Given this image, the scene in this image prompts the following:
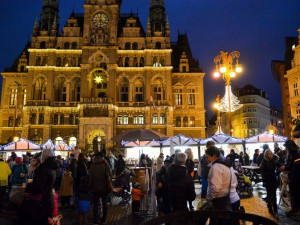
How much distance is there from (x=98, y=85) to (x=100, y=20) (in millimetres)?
9912

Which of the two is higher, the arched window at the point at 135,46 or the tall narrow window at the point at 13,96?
the arched window at the point at 135,46

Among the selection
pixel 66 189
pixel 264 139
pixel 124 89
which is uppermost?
pixel 124 89

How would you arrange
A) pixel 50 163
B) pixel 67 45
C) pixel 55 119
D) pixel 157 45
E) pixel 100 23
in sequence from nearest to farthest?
1. pixel 50 163
2. pixel 55 119
3. pixel 100 23
4. pixel 67 45
5. pixel 157 45

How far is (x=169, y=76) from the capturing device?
38.9 meters

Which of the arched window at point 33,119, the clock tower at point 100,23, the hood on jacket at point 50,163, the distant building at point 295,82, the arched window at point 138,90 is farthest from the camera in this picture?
the arched window at point 138,90

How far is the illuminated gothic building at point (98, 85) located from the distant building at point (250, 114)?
26.0 meters

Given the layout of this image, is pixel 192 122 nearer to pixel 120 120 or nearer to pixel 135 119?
pixel 135 119

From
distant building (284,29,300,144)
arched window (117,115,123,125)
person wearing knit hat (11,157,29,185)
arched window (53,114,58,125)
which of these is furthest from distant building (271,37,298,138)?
person wearing knit hat (11,157,29,185)

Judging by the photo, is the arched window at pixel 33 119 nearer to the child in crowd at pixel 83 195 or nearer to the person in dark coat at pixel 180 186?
the child in crowd at pixel 83 195

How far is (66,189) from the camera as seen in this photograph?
378 inches

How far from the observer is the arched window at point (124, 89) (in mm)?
40031

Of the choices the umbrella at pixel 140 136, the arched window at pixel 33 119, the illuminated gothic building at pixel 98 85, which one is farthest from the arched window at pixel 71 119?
the umbrella at pixel 140 136

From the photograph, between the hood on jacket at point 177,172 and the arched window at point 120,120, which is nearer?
the hood on jacket at point 177,172

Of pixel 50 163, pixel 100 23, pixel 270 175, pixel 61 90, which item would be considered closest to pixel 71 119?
pixel 61 90
